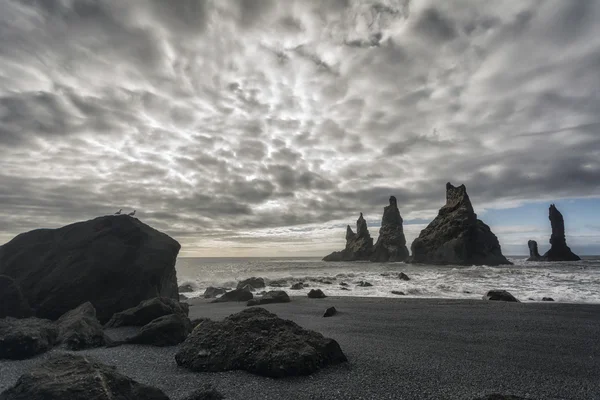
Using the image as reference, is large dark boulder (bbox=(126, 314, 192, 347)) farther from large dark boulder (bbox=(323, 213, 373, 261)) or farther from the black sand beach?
large dark boulder (bbox=(323, 213, 373, 261))

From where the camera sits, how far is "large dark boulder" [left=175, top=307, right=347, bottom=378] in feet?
17.9

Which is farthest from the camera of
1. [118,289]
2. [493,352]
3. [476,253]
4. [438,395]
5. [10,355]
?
[476,253]

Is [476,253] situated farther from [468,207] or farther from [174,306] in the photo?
[174,306]

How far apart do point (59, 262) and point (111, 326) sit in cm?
373

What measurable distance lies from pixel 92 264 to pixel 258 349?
8.18 metres

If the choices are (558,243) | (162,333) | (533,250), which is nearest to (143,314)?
(162,333)

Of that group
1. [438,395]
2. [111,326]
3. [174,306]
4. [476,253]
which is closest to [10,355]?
[111,326]

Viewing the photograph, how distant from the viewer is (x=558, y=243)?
7844 cm

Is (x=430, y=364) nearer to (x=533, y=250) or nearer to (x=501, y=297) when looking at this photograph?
(x=501, y=297)

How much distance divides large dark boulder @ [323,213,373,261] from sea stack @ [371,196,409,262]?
19.8 ft

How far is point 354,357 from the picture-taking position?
6434 mm

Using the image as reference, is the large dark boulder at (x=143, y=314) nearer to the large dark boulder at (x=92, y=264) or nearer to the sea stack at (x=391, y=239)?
the large dark boulder at (x=92, y=264)

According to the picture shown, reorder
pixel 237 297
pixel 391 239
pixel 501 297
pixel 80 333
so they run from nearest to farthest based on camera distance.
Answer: pixel 80 333, pixel 501 297, pixel 237 297, pixel 391 239

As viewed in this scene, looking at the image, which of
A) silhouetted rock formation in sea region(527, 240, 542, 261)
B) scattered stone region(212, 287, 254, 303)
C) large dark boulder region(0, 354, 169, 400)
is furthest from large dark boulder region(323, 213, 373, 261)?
large dark boulder region(0, 354, 169, 400)
